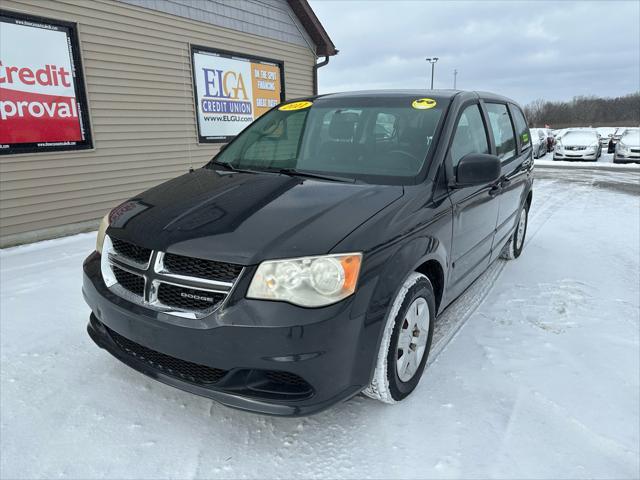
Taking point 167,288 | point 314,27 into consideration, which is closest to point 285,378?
point 167,288

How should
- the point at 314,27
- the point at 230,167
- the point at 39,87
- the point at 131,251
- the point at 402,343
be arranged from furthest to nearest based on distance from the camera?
the point at 314,27 < the point at 39,87 < the point at 230,167 < the point at 402,343 < the point at 131,251

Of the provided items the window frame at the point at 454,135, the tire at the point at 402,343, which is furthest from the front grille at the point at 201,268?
the window frame at the point at 454,135

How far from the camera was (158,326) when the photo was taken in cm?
203

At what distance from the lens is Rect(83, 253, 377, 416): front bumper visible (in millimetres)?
1883

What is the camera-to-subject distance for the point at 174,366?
2.16m

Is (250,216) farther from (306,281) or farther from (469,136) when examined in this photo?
(469,136)

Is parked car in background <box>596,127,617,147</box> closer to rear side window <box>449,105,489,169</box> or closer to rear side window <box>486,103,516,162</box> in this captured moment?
rear side window <box>486,103,516,162</box>

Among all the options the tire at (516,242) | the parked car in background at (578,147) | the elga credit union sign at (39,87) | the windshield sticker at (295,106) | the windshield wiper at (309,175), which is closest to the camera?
the windshield wiper at (309,175)

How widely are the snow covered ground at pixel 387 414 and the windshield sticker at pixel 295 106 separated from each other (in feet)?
6.53

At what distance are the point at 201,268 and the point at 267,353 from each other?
47cm

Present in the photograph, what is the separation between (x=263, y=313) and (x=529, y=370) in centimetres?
187

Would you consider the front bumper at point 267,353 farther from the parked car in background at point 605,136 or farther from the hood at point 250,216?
the parked car in background at point 605,136

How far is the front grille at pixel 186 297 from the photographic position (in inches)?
77.4

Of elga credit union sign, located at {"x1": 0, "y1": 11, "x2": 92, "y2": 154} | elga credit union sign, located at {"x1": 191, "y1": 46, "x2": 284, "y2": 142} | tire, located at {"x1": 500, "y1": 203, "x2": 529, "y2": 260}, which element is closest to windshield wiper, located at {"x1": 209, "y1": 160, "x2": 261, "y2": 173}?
tire, located at {"x1": 500, "y1": 203, "x2": 529, "y2": 260}
